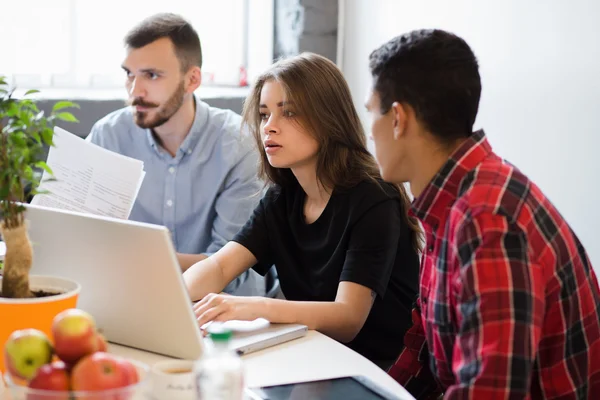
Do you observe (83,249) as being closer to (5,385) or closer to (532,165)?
(5,385)

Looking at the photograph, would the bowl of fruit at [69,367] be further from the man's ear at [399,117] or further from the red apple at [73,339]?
the man's ear at [399,117]

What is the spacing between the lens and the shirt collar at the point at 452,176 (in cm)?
124

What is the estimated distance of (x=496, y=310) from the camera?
1.06 meters

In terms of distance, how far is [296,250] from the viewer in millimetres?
1902

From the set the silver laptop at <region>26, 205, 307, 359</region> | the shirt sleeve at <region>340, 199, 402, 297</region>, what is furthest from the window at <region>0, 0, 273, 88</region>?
the silver laptop at <region>26, 205, 307, 359</region>

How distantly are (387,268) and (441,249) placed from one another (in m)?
0.50

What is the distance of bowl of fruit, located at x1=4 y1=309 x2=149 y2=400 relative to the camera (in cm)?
90

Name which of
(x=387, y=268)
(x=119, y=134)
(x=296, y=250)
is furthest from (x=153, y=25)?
(x=387, y=268)

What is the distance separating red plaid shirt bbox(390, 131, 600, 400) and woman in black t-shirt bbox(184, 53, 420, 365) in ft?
1.29

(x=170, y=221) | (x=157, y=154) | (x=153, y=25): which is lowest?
(x=170, y=221)

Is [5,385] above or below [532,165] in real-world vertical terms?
below

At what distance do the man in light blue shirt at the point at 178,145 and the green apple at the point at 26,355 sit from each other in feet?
4.38

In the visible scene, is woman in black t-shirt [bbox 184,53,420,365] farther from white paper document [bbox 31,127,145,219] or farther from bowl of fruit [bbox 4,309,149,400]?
bowl of fruit [bbox 4,309,149,400]

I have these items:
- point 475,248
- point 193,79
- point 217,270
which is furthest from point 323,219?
point 193,79
